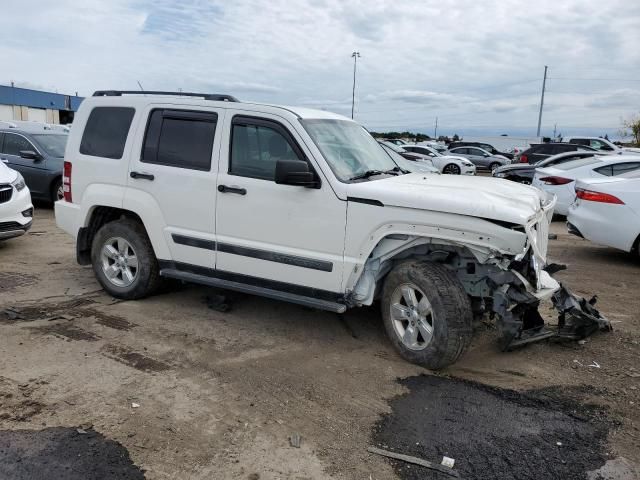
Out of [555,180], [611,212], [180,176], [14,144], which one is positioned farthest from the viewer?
[14,144]

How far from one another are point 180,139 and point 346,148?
1.61 m

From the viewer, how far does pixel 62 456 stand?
10.6 ft

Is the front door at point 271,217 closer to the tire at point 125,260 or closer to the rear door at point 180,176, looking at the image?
the rear door at point 180,176

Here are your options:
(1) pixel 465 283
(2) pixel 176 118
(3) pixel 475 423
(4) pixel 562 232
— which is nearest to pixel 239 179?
(2) pixel 176 118

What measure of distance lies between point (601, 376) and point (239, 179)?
3414 millimetres

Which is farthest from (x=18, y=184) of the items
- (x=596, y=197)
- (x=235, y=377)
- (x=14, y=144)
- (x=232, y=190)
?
(x=596, y=197)

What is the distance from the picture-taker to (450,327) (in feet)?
14.0

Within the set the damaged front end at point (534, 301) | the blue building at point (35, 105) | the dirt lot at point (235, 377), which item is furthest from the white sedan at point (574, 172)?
the blue building at point (35, 105)

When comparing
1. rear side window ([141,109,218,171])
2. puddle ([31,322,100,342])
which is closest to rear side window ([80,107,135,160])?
rear side window ([141,109,218,171])

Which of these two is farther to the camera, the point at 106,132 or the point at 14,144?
the point at 14,144

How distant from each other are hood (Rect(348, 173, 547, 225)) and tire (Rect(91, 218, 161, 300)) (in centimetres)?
246

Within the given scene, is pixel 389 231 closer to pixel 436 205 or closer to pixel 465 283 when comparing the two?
pixel 436 205

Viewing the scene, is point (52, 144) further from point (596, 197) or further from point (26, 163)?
point (596, 197)

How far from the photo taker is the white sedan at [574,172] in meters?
10.2
